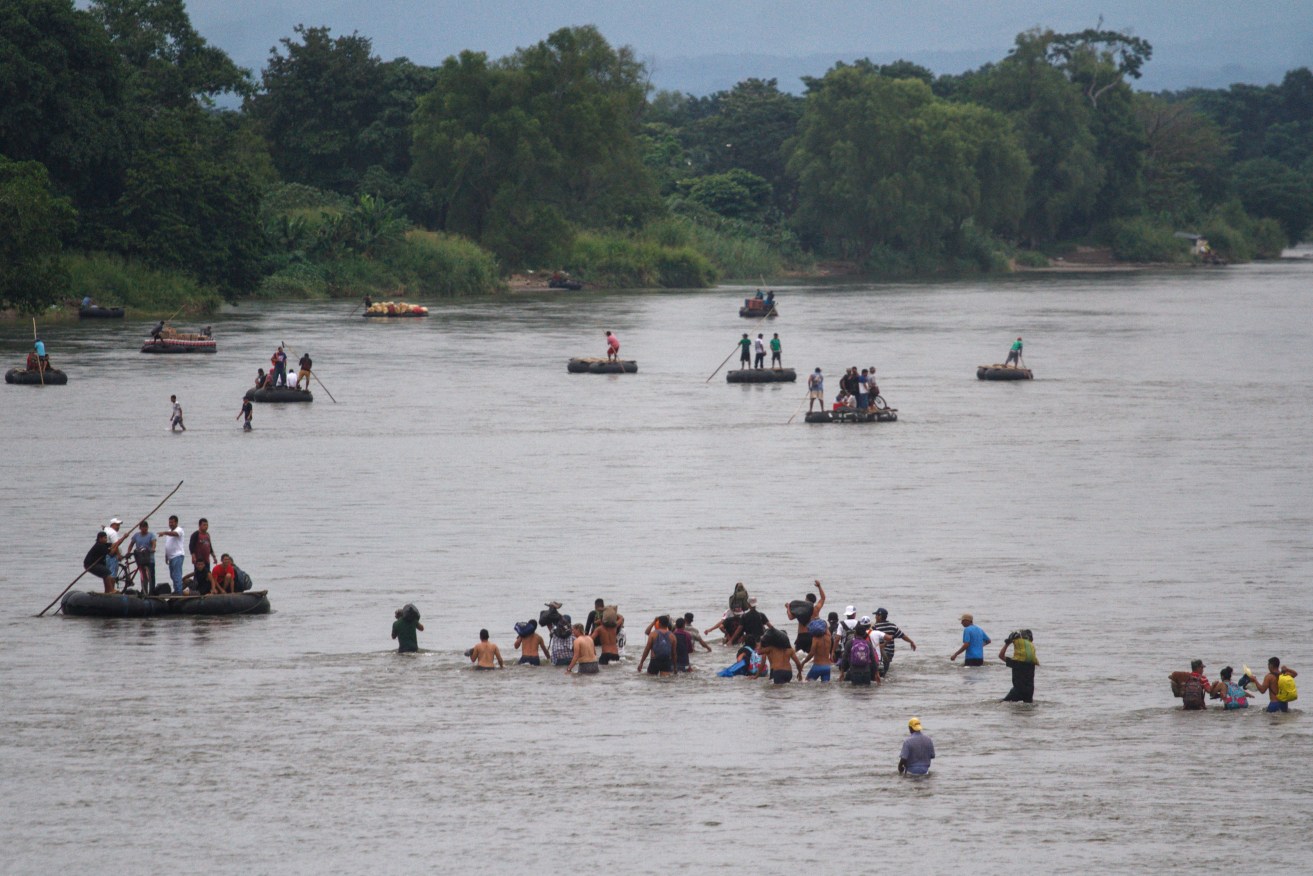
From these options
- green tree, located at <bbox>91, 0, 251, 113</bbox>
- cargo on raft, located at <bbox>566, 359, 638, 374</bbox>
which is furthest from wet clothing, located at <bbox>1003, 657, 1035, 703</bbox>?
green tree, located at <bbox>91, 0, 251, 113</bbox>

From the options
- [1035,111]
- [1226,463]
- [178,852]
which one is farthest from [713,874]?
[1035,111]

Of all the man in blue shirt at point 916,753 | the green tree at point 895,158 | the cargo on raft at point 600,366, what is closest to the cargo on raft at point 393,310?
the cargo on raft at point 600,366

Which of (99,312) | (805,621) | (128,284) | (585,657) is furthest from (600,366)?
(585,657)

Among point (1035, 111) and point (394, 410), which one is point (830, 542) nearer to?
point (394, 410)

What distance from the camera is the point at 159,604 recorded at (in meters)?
Result: 27.7

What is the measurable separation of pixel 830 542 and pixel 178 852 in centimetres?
1823

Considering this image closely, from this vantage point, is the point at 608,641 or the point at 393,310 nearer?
the point at 608,641

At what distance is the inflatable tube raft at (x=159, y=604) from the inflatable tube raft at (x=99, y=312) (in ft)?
187

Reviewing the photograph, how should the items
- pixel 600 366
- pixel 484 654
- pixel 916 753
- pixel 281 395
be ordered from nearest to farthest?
pixel 916 753, pixel 484 654, pixel 281 395, pixel 600 366

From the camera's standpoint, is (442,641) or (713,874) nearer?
(713,874)

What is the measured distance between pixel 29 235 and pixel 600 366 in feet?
Answer: 79.6

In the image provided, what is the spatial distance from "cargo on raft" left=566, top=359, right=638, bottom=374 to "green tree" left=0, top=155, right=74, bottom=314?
23.1 m

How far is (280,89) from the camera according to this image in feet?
389

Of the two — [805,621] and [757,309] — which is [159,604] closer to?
[805,621]
